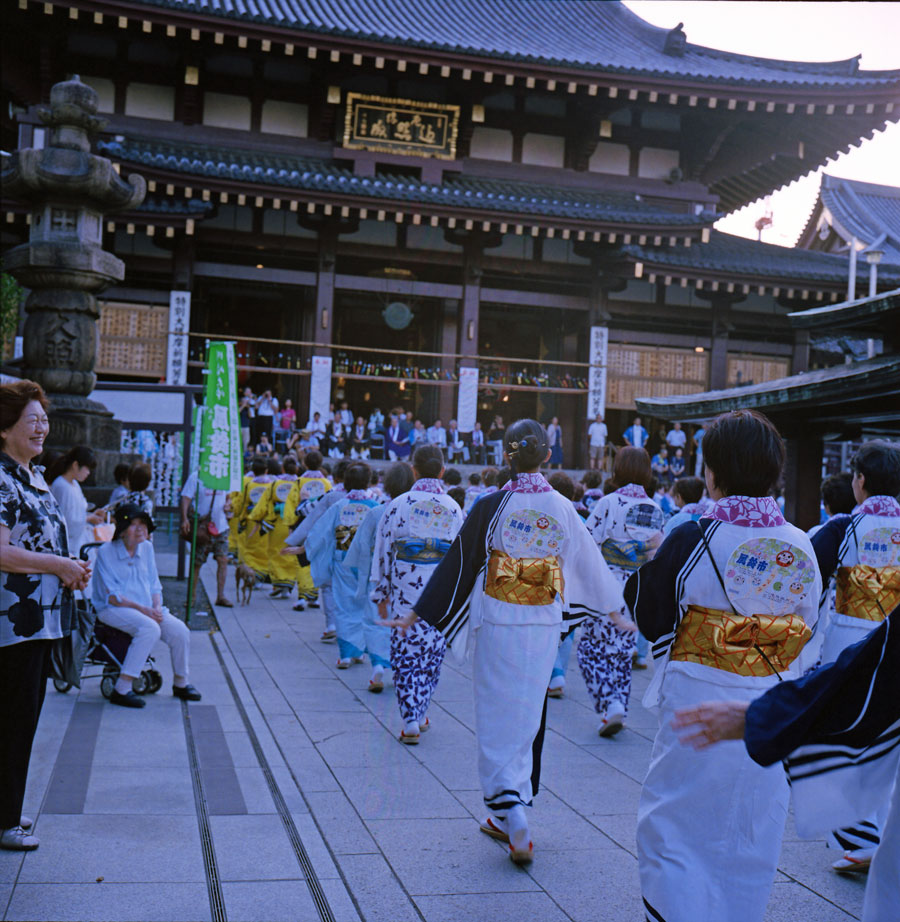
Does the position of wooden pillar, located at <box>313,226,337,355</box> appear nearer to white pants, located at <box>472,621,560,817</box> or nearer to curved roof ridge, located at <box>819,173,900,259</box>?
white pants, located at <box>472,621,560,817</box>

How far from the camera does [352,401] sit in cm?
2134

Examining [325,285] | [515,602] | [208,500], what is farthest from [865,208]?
[515,602]

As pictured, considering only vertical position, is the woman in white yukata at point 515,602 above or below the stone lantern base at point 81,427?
below

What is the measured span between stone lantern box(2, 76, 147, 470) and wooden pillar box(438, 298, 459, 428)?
9.80 meters

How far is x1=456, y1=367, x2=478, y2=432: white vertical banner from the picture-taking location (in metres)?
17.3

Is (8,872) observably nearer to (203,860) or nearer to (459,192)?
(203,860)

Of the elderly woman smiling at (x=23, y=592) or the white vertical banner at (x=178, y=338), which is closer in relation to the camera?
the elderly woman smiling at (x=23, y=592)

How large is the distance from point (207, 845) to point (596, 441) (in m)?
14.7

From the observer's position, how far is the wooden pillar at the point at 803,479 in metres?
9.36

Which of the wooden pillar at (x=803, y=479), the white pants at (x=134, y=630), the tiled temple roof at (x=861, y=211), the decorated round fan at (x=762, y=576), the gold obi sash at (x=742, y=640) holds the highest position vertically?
the tiled temple roof at (x=861, y=211)

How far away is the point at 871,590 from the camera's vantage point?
4.11 metres

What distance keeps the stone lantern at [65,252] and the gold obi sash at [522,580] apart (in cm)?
571

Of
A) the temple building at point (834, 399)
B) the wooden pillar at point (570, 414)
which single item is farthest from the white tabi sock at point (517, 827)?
the wooden pillar at point (570, 414)

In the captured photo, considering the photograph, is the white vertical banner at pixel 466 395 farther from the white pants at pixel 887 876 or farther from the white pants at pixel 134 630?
the white pants at pixel 887 876
